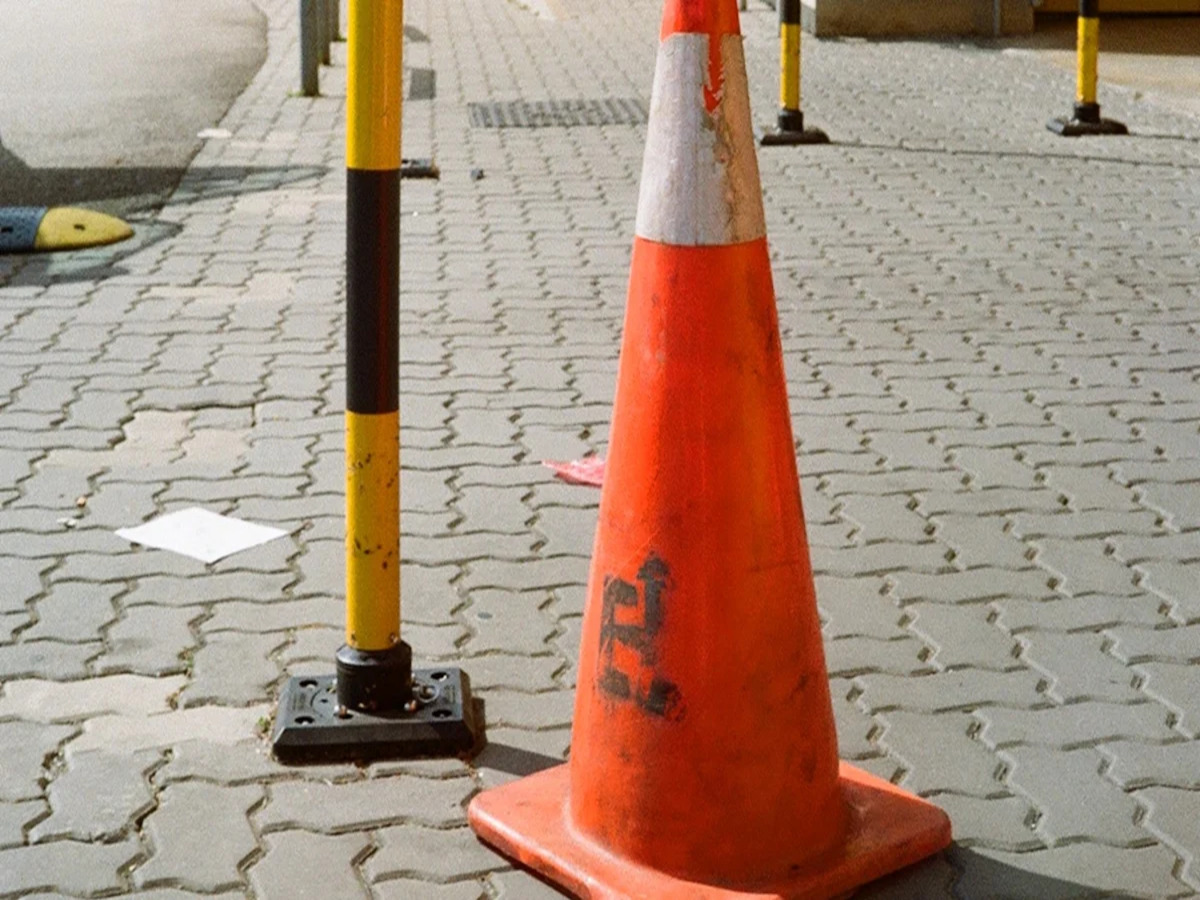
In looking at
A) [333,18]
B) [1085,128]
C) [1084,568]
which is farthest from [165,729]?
[333,18]

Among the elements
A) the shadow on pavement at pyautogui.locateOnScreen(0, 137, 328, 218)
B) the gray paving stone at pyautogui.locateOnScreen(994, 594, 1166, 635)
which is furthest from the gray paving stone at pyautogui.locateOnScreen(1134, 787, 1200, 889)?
the shadow on pavement at pyautogui.locateOnScreen(0, 137, 328, 218)

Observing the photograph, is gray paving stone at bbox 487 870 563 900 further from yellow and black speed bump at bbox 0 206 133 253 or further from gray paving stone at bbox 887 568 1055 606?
yellow and black speed bump at bbox 0 206 133 253

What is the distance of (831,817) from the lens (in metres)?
3.21

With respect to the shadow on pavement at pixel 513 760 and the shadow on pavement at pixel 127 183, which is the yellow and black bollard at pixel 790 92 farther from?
the shadow on pavement at pixel 513 760

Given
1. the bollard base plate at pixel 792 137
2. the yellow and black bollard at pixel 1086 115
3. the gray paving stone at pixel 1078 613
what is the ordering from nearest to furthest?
the gray paving stone at pixel 1078 613 → the bollard base plate at pixel 792 137 → the yellow and black bollard at pixel 1086 115

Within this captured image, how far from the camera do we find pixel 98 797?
3.49 metres

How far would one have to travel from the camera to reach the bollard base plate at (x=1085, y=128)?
11391 millimetres

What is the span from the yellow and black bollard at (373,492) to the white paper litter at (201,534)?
3.24 ft

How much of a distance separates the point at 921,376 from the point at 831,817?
3.33 meters

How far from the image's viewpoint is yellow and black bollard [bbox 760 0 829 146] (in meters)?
10.6

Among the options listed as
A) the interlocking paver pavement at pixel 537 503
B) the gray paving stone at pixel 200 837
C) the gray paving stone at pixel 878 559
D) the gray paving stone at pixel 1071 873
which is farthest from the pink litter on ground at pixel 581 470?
the gray paving stone at pixel 1071 873

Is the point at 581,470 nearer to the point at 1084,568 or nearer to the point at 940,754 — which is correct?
the point at 1084,568

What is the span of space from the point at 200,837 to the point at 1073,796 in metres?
1.52

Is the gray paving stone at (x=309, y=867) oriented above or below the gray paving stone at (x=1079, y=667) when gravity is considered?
below
